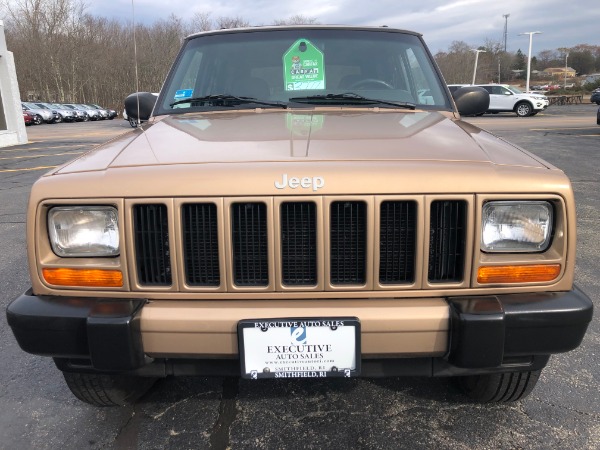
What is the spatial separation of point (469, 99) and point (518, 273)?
1.81 metres

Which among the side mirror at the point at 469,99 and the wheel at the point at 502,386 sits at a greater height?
the side mirror at the point at 469,99

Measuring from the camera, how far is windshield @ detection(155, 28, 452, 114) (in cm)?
298

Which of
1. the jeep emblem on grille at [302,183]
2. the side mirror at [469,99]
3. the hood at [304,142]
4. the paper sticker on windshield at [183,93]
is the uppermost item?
the paper sticker on windshield at [183,93]

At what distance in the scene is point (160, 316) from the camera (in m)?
1.79

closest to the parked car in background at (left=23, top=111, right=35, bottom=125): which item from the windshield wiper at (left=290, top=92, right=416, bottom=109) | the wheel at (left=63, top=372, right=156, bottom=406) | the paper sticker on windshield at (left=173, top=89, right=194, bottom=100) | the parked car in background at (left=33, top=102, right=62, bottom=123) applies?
the parked car in background at (left=33, top=102, right=62, bottom=123)

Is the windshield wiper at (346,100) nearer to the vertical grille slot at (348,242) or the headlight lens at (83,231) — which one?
the vertical grille slot at (348,242)

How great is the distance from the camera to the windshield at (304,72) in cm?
298

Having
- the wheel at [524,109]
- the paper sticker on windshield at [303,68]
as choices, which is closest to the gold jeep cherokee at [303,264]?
the paper sticker on windshield at [303,68]

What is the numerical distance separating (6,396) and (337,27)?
2831mm

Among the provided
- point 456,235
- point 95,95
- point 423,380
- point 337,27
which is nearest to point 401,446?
point 423,380

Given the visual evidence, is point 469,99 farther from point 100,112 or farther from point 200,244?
point 100,112

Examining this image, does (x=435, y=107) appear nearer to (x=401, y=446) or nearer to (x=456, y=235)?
(x=456, y=235)

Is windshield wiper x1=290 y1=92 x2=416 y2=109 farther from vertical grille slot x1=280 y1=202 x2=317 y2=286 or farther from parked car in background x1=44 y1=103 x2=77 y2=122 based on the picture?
parked car in background x1=44 y1=103 x2=77 y2=122

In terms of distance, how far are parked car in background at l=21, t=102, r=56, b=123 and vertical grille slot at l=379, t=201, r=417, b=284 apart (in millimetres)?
35470
